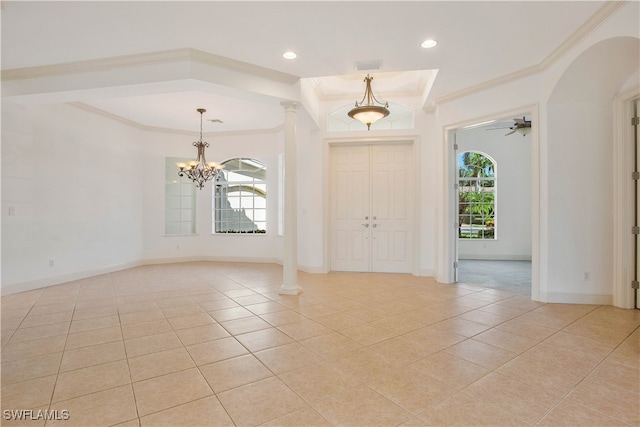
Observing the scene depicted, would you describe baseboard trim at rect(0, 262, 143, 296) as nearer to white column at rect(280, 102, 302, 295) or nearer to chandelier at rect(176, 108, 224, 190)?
chandelier at rect(176, 108, 224, 190)

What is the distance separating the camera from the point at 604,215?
12.7ft

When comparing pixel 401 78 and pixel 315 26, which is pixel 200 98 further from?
pixel 401 78

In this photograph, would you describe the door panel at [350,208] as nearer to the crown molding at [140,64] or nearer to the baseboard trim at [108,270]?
the baseboard trim at [108,270]

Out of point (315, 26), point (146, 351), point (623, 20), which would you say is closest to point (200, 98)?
point (315, 26)

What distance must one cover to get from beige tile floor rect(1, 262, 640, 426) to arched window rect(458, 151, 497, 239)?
437cm

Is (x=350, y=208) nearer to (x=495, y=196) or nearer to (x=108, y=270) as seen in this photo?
(x=495, y=196)

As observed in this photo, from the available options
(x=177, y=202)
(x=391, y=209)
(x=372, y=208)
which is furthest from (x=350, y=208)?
(x=177, y=202)

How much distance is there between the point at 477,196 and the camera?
8.50 metres

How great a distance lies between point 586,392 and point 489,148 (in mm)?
7462

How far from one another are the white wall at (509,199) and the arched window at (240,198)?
5.52m

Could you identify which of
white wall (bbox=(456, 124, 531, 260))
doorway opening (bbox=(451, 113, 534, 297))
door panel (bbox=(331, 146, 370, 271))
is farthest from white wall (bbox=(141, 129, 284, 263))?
white wall (bbox=(456, 124, 531, 260))

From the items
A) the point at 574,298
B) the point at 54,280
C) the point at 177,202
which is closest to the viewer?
the point at 574,298

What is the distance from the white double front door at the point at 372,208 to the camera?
5.92 m

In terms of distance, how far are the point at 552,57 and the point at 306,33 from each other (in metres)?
2.92
